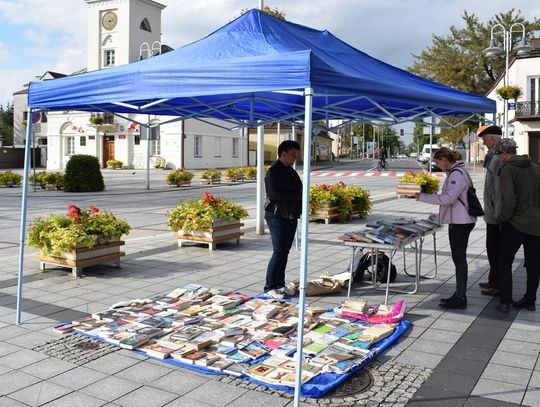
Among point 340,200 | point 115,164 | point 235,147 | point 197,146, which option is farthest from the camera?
point 235,147

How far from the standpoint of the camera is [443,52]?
192ft

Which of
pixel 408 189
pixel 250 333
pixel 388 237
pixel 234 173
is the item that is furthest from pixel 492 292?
pixel 234 173

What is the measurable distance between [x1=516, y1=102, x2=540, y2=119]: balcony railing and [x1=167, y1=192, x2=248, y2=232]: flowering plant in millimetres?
37439

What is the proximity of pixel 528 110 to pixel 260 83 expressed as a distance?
43.1 meters

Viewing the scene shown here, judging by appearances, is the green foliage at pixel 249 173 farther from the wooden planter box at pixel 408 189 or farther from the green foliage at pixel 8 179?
the wooden planter box at pixel 408 189

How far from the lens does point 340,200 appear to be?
14477 mm

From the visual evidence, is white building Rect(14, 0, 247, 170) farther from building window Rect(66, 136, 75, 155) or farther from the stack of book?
the stack of book

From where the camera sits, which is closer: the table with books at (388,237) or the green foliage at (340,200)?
the table with books at (388,237)

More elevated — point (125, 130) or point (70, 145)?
point (125, 130)

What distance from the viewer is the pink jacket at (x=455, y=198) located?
20.5 ft

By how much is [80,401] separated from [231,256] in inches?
227

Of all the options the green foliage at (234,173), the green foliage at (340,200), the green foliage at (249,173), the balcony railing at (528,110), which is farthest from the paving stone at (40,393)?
the balcony railing at (528,110)

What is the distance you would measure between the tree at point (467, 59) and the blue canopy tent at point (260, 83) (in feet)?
176

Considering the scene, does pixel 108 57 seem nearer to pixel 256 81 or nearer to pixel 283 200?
pixel 283 200
